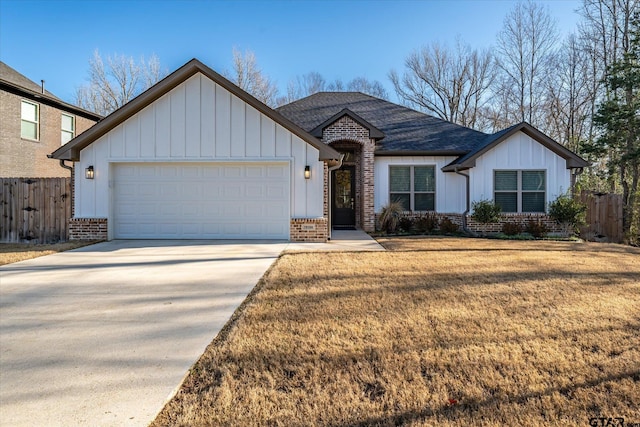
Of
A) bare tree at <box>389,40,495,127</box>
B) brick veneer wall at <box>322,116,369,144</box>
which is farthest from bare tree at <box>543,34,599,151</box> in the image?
brick veneer wall at <box>322,116,369,144</box>

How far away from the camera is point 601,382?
249 centimetres

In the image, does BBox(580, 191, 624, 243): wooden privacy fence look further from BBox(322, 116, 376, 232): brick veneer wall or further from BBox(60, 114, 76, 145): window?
BBox(60, 114, 76, 145): window

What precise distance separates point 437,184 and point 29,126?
1584 cm

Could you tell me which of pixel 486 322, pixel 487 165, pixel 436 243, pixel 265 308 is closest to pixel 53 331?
pixel 265 308

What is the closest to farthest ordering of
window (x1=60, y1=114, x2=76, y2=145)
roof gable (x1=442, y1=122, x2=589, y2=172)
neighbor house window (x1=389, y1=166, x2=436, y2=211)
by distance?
roof gable (x1=442, y1=122, x2=589, y2=172) → neighbor house window (x1=389, y1=166, x2=436, y2=211) → window (x1=60, y1=114, x2=76, y2=145)

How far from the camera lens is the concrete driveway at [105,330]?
7.59ft

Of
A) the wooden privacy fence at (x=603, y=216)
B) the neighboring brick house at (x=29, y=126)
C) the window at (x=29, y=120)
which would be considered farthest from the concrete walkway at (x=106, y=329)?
the wooden privacy fence at (x=603, y=216)

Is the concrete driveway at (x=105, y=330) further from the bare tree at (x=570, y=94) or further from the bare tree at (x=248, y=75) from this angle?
the bare tree at (x=570, y=94)

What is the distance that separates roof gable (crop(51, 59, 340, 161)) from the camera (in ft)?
30.7

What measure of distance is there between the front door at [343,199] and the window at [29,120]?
1196 cm

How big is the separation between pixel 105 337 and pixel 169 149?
739 cm

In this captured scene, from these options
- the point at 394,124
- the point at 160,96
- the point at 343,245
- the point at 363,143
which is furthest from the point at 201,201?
the point at 394,124

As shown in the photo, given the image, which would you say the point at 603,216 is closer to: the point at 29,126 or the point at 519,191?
the point at 519,191

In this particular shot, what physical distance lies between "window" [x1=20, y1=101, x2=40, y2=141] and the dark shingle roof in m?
9.70
